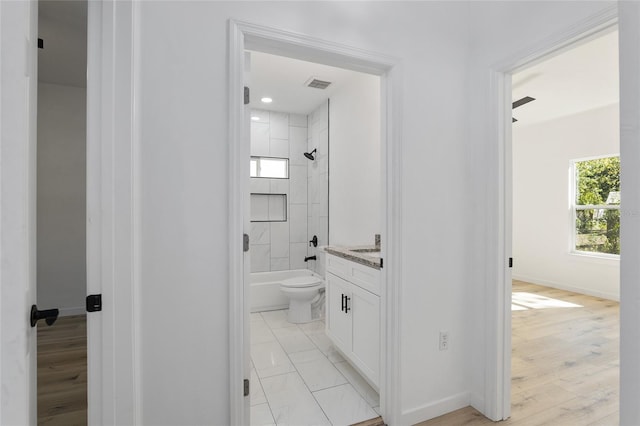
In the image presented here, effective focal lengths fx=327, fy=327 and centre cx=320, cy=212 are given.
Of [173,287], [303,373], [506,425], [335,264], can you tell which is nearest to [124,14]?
[173,287]

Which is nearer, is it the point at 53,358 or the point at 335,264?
the point at 53,358

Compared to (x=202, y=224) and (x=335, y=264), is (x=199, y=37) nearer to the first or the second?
(x=202, y=224)

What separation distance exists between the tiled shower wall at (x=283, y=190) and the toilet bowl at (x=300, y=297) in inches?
44.4

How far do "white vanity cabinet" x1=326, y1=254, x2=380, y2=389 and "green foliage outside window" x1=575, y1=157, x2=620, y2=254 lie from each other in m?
4.46

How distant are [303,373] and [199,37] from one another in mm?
2330

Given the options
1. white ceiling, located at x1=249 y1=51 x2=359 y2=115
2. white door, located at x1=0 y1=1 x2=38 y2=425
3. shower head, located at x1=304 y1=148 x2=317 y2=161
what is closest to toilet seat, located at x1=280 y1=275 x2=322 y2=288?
shower head, located at x1=304 y1=148 x2=317 y2=161

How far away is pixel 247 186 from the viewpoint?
62.4 inches

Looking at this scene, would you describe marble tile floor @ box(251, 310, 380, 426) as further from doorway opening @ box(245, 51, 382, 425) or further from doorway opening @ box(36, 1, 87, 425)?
doorway opening @ box(36, 1, 87, 425)

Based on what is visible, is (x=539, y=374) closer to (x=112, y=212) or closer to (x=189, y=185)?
(x=189, y=185)

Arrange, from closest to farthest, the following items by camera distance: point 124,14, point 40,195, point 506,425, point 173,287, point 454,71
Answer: point 124,14 < point 173,287 < point 506,425 < point 454,71 < point 40,195

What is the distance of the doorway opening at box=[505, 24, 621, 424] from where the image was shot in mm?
2359

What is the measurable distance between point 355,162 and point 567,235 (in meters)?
4.06

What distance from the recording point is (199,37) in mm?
1485

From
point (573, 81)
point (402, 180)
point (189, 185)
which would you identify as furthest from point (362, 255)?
point (573, 81)
